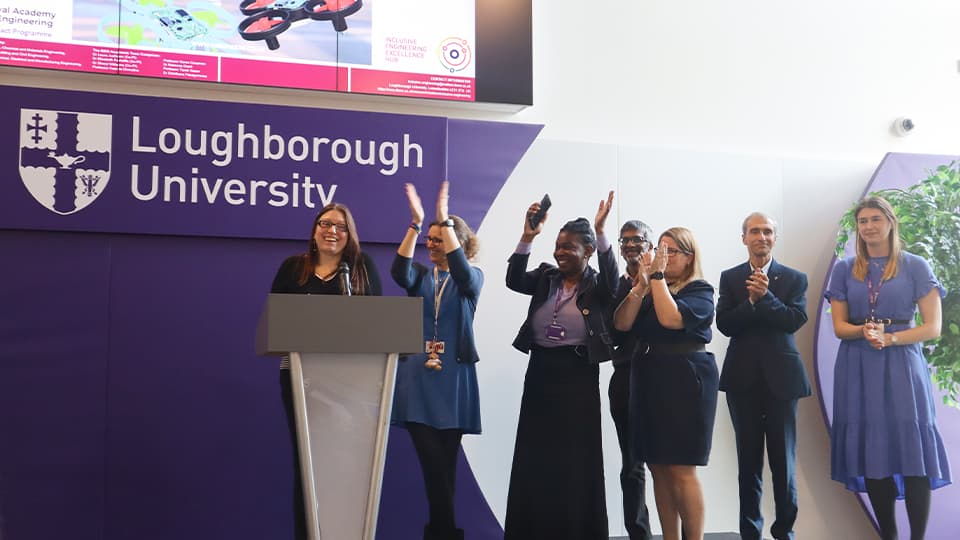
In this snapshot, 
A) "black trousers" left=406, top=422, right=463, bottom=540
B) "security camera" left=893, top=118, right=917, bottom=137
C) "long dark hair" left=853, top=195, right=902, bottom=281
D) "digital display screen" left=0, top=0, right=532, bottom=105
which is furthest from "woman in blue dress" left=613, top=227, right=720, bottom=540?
"security camera" left=893, top=118, right=917, bottom=137

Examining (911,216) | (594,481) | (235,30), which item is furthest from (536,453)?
(235,30)

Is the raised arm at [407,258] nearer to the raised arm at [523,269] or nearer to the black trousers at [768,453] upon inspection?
the raised arm at [523,269]

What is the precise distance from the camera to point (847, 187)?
6.16 meters

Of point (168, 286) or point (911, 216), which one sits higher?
point (911, 216)

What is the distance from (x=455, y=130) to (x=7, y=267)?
239cm

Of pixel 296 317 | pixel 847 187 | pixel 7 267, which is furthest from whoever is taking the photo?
pixel 847 187

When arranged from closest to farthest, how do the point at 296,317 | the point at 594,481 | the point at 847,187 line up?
the point at 296,317, the point at 594,481, the point at 847,187

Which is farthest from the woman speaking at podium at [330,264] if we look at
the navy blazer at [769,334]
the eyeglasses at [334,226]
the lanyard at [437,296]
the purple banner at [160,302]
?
the navy blazer at [769,334]

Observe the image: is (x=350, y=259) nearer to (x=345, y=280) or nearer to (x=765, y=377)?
(x=345, y=280)

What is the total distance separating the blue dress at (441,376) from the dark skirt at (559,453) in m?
0.33

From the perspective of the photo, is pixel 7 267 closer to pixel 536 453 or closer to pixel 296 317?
pixel 296 317

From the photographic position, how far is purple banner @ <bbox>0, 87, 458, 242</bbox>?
4.90 metres

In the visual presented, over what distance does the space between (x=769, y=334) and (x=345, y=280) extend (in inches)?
86.3

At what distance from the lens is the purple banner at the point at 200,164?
16.1ft
